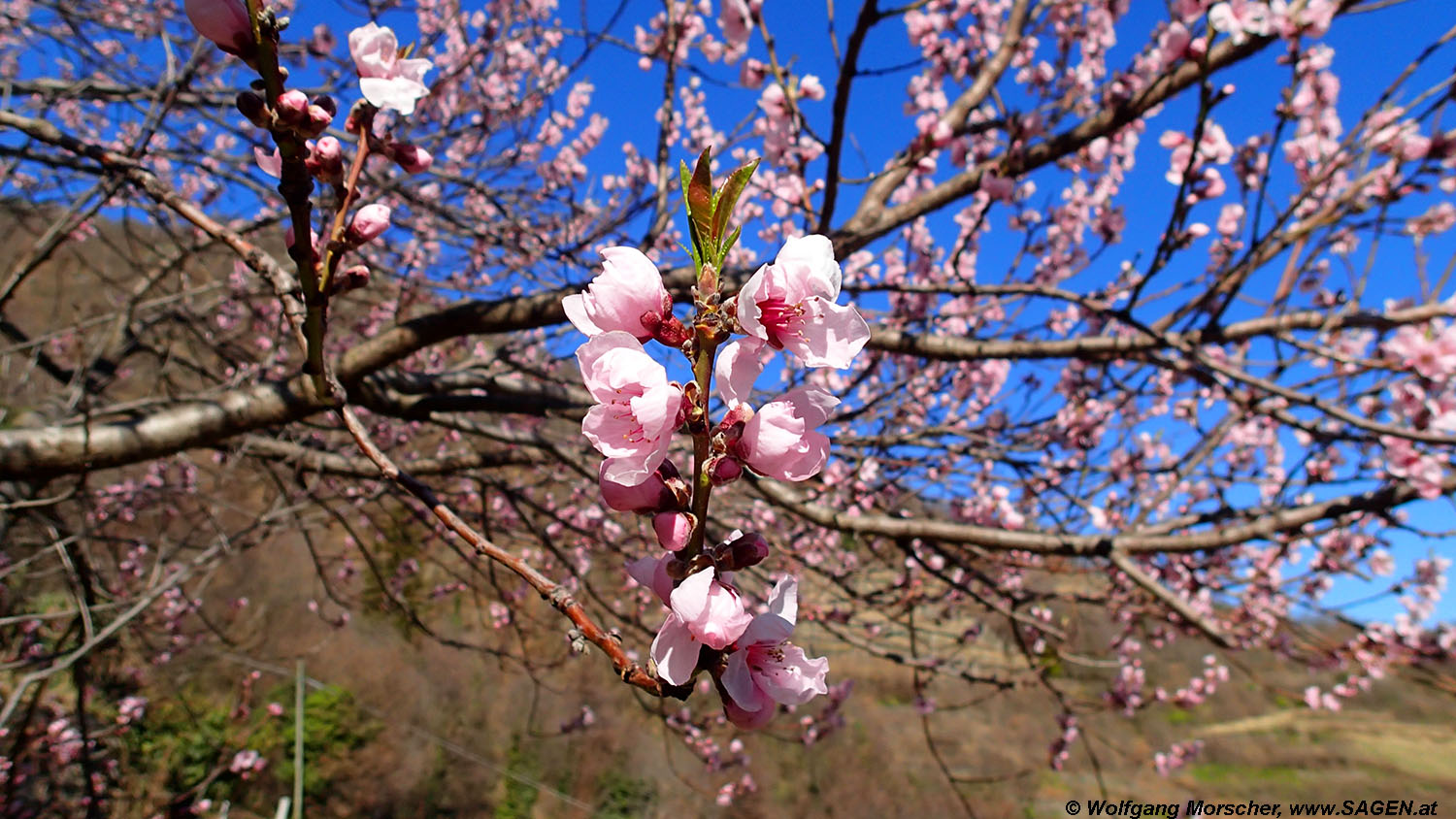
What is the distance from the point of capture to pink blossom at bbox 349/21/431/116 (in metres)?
0.87

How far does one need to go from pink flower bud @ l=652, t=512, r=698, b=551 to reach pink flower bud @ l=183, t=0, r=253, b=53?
2.31 feet

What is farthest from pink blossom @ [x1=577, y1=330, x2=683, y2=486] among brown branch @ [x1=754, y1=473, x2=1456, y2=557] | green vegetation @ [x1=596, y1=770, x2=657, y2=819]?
green vegetation @ [x1=596, y1=770, x2=657, y2=819]

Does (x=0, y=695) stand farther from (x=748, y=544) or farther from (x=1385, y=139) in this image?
(x=1385, y=139)

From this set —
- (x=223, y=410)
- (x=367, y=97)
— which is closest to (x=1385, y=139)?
(x=367, y=97)

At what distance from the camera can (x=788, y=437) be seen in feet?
2.00

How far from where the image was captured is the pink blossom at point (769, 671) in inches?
25.1

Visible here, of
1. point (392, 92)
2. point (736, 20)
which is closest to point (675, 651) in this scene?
point (392, 92)

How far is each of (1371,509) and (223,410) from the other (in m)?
3.50

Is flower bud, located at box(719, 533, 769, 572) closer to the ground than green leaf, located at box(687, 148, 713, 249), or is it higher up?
closer to the ground

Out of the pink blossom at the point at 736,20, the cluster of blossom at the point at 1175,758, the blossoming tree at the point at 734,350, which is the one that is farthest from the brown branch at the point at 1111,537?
the cluster of blossom at the point at 1175,758

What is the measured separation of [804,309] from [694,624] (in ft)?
1.01

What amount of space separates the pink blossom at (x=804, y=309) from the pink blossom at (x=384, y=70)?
0.55 meters

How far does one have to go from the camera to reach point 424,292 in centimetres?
435

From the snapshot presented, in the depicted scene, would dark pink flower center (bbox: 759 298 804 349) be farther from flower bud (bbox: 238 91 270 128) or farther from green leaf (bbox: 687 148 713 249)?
flower bud (bbox: 238 91 270 128)
